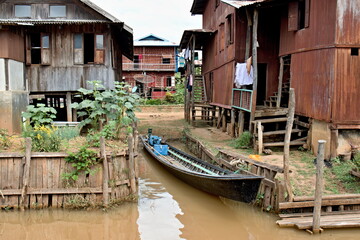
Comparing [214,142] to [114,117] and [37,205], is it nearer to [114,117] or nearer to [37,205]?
[114,117]

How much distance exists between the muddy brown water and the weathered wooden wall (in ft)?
1.02

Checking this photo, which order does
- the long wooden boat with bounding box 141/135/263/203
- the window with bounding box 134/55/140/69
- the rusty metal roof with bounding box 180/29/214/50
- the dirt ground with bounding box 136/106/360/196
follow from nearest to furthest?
the long wooden boat with bounding box 141/135/263/203 < the dirt ground with bounding box 136/106/360/196 < the rusty metal roof with bounding box 180/29/214/50 < the window with bounding box 134/55/140/69

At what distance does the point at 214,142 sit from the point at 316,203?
9.50 metres

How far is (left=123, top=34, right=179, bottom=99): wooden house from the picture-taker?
4469cm

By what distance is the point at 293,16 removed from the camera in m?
14.3

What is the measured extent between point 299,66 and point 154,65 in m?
32.3

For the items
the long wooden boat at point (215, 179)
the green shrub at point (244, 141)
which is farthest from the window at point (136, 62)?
the green shrub at point (244, 141)

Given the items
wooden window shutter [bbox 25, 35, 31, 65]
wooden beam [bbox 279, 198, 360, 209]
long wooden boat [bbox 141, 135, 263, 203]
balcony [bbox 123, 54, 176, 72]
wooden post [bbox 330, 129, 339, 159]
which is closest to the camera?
wooden beam [bbox 279, 198, 360, 209]

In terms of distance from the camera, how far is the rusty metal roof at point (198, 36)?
75.2ft

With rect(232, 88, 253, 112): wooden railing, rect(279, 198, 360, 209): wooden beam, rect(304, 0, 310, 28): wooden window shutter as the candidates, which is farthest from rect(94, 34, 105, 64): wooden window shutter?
rect(279, 198, 360, 209): wooden beam

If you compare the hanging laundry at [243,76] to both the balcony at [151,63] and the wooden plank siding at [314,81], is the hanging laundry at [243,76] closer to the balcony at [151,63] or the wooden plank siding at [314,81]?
the wooden plank siding at [314,81]

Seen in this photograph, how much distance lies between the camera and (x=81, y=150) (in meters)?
9.55

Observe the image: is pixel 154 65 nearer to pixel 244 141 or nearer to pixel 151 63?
pixel 151 63

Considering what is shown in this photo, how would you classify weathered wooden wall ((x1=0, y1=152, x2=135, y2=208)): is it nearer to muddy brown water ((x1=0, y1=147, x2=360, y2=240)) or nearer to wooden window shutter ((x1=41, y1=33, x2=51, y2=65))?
muddy brown water ((x1=0, y1=147, x2=360, y2=240))
